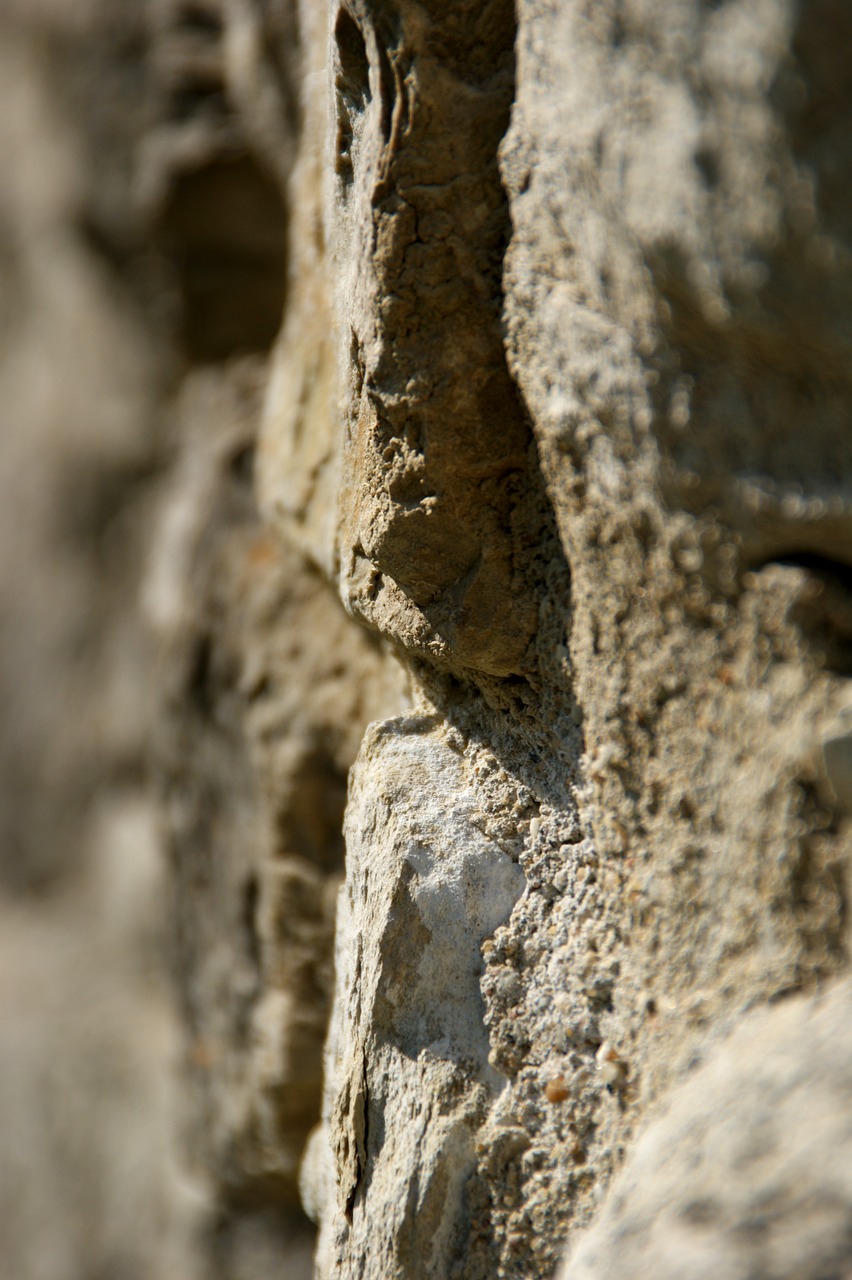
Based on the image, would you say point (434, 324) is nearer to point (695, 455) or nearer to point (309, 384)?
point (695, 455)

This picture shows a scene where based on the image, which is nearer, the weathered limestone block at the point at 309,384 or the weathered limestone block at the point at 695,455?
the weathered limestone block at the point at 695,455

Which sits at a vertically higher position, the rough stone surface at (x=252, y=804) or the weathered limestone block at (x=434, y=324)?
Answer: the weathered limestone block at (x=434, y=324)

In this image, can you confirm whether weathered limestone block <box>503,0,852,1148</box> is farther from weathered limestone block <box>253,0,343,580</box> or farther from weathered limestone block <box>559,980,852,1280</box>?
weathered limestone block <box>253,0,343,580</box>

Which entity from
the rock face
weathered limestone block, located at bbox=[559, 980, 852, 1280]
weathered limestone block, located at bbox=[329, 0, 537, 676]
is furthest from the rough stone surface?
weathered limestone block, located at bbox=[559, 980, 852, 1280]

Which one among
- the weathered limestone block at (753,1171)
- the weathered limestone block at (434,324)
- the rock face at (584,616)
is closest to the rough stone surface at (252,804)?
the rock face at (584,616)

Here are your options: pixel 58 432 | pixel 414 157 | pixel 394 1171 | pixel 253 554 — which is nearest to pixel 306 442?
pixel 253 554

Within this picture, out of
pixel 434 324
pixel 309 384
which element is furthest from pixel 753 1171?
pixel 309 384

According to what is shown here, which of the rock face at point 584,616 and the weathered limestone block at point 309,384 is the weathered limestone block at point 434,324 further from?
the weathered limestone block at point 309,384

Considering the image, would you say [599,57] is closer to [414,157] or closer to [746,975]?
[414,157]
